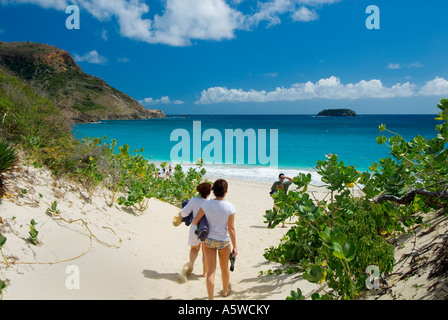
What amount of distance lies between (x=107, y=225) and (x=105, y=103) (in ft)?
369

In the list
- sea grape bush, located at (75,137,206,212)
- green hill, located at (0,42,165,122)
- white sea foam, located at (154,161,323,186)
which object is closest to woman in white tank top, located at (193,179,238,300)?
sea grape bush, located at (75,137,206,212)

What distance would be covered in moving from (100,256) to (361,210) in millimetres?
3872

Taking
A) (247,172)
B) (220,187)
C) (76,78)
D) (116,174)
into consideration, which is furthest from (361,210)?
(76,78)

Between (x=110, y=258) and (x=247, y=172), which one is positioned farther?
(x=247, y=172)

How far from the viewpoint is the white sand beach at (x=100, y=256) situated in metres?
3.69

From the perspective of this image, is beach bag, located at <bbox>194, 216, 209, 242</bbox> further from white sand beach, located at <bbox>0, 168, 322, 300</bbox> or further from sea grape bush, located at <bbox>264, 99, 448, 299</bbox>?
white sand beach, located at <bbox>0, 168, 322, 300</bbox>

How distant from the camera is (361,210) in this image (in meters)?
3.84

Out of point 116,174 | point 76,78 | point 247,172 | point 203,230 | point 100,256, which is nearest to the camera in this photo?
point 203,230

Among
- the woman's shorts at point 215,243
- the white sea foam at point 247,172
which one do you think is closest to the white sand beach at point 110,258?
the woman's shorts at point 215,243

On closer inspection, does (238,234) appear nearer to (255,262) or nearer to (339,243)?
(255,262)

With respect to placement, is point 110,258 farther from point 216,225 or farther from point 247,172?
point 247,172

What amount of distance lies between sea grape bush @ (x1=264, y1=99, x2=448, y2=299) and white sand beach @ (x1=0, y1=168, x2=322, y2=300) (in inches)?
31.5

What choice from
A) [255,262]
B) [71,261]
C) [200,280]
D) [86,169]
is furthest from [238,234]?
[71,261]

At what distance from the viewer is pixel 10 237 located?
3912 mm
